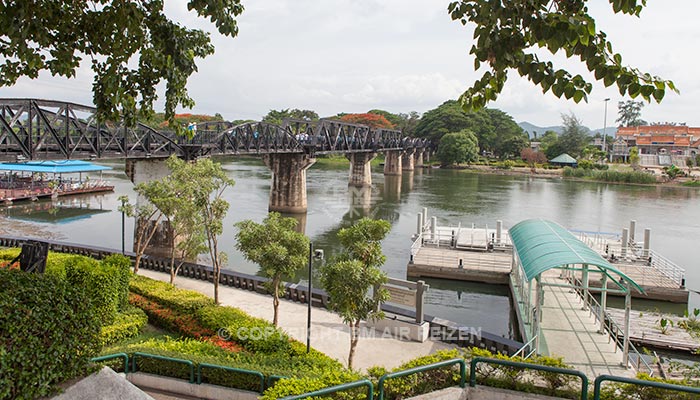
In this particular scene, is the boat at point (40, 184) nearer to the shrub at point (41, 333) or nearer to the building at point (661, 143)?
Result: the shrub at point (41, 333)

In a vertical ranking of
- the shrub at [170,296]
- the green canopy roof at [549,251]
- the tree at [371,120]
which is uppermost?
the tree at [371,120]

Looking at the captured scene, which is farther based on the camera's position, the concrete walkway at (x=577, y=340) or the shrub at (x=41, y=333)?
the concrete walkway at (x=577, y=340)

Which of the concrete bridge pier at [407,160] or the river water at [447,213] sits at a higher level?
the concrete bridge pier at [407,160]

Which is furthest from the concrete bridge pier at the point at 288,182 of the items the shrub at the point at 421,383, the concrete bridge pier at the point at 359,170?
the shrub at the point at 421,383

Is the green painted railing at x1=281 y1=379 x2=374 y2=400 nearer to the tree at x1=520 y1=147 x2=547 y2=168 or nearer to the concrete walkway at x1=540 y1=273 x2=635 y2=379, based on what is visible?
the concrete walkway at x1=540 y1=273 x2=635 y2=379

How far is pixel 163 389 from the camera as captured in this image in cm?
1007

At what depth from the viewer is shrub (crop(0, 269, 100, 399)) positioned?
4430mm

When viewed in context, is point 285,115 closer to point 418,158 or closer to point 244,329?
point 418,158

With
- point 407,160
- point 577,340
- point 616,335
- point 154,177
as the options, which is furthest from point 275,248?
point 407,160

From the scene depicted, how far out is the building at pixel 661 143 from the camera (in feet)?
378

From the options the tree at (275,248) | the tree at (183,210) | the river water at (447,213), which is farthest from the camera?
the river water at (447,213)

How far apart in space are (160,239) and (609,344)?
25.6m

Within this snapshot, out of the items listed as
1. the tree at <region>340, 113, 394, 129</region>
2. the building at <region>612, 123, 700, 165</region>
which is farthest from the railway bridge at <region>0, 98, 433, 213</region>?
the building at <region>612, 123, 700, 165</region>

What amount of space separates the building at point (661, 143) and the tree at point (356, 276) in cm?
11906
